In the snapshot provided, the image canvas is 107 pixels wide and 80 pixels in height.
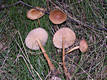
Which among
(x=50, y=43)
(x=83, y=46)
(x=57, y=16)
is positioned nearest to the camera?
(x=83, y=46)

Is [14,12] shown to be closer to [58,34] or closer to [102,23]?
[58,34]

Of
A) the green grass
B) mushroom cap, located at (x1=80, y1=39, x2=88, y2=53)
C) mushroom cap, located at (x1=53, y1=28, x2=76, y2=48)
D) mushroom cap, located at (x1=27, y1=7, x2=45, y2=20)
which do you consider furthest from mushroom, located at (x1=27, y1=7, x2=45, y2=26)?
mushroom cap, located at (x1=80, y1=39, x2=88, y2=53)

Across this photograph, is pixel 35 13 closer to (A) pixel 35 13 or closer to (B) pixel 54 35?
(A) pixel 35 13

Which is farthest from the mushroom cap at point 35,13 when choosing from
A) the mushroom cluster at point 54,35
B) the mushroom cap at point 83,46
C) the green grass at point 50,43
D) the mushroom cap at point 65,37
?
the mushroom cap at point 83,46

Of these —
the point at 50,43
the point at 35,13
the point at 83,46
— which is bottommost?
the point at 50,43

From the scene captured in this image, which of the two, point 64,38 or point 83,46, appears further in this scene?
point 64,38

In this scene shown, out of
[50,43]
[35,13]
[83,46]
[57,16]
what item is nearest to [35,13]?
[35,13]

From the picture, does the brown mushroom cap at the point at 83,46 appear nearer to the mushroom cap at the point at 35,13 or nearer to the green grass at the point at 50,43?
the green grass at the point at 50,43

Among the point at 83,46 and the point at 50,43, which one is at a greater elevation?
the point at 83,46
